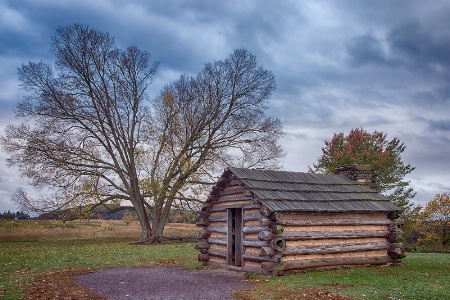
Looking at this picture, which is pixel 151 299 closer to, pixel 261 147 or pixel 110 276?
pixel 110 276

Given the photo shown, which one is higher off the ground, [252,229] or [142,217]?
[142,217]

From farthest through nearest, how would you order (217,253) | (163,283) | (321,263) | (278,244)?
(217,253) < (321,263) < (278,244) < (163,283)

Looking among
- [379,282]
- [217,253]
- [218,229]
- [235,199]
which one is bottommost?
[379,282]

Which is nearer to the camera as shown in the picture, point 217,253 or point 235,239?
point 235,239

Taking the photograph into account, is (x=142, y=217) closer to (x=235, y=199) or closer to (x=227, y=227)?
(x=227, y=227)

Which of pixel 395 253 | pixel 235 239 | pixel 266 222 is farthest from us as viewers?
pixel 395 253

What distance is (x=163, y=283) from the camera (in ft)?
49.4

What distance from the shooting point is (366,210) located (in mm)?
19484

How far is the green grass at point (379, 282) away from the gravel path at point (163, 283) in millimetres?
1557

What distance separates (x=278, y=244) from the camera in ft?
54.9

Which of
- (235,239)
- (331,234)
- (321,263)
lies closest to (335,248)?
(331,234)

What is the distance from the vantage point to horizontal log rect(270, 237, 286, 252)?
54.1 feet

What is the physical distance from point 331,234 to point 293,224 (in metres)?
2.21

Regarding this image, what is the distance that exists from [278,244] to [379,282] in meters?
3.75
